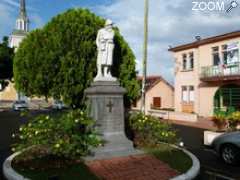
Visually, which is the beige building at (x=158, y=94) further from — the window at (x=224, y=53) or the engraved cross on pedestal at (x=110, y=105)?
the engraved cross on pedestal at (x=110, y=105)

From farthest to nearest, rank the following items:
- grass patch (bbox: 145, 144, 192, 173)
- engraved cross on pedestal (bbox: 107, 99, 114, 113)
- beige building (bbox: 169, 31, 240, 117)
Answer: beige building (bbox: 169, 31, 240, 117) < engraved cross on pedestal (bbox: 107, 99, 114, 113) < grass patch (bbox: 145, 144, 192, 173)

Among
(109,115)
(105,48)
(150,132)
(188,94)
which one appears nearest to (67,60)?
(105,48)

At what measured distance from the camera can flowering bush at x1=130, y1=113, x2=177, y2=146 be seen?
9625 mm

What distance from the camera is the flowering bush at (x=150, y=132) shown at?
962 cm

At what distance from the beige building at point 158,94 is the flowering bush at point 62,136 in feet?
87.9

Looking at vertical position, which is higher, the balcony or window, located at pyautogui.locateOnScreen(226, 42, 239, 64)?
window, located at pyautogui.locateOnScreen(226, 42, 239, 64)

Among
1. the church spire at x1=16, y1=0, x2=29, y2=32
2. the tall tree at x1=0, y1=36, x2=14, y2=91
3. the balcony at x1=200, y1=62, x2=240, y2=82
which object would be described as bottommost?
the balcony at x1=200, y1=62, x2=240, y2=82

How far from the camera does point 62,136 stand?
27.0ft

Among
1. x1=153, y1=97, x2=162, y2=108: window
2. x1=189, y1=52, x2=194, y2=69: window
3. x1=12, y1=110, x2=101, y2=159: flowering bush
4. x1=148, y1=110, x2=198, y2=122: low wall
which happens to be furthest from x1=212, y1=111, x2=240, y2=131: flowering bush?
x1=153, y1=97, x2=162, y2=108: window

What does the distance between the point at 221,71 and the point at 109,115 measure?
59.3ft

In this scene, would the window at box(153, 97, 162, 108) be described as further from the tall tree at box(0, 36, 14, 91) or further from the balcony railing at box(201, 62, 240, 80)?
the tall tree at box(0, 36, 14, 91)

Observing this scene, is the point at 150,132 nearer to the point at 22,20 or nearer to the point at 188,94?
the point at 188,94

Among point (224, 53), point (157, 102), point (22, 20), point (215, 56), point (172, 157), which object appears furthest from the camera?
point (22, 20)

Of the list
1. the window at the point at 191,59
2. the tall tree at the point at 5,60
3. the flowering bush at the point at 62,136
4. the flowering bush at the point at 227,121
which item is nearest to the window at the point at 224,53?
the window at the point at 191,59
